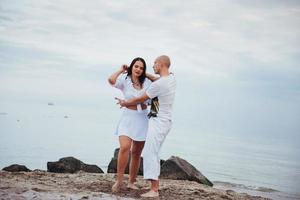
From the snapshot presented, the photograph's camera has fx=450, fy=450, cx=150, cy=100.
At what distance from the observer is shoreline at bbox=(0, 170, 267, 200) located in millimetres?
6605

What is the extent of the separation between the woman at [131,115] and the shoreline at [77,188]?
1.89ft

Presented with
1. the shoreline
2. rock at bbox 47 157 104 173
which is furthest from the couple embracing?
rock at bbox 47 157 104 173

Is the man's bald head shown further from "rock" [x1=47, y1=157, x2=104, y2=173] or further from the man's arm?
"rock" [x1=47, y1=157, x2=104, y2=173]

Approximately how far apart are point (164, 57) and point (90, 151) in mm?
22582

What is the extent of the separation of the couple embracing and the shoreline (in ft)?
1.70

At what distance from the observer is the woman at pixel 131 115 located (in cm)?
757

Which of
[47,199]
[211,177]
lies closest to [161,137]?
[47,199]

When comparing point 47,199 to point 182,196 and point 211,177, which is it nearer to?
point 182,196

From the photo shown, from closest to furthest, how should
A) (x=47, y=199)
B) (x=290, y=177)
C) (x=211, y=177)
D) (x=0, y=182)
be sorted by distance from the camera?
(x=47, y=199) → (x=0, y=182) → (x=211, y=177) → (x=290, y=177)

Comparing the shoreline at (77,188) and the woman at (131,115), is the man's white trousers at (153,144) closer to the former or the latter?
the woman at (131,115)

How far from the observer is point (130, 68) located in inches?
307

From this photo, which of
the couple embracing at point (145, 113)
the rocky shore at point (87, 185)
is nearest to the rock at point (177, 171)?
the rocky shore at point (87, 185)

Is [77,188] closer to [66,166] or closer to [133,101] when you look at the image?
[133,101]

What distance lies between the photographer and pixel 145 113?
25.3 feet
